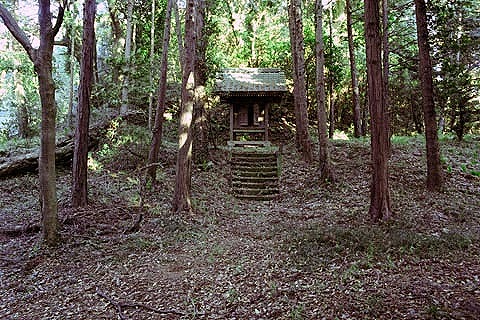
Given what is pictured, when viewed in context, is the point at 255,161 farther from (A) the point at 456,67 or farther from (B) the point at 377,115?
(A) the point at 456,67

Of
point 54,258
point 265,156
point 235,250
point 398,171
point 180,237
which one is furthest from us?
point 265,156

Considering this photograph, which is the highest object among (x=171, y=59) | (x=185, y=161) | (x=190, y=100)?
(x=171, y=59)

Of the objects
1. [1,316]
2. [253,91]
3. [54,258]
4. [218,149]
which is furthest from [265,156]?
[1,316]

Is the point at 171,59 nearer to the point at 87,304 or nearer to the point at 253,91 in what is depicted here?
the point at 253,91

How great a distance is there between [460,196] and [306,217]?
13.6 feet

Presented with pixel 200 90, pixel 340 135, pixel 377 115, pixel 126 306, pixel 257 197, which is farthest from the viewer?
pixel 340 135

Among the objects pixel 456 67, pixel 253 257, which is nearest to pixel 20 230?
pixel 253 257

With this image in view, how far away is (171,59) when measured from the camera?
2527 cm

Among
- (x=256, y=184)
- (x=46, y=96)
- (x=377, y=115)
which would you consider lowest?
(x=256, y=184)

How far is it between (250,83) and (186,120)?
8822 mm

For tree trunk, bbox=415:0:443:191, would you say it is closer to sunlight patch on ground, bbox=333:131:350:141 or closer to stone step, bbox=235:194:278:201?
stone step, bbox=235:194:278:201

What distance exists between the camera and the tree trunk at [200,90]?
13086mm

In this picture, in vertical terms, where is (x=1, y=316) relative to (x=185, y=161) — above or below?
below

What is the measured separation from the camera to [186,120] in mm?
9055
